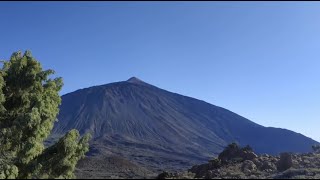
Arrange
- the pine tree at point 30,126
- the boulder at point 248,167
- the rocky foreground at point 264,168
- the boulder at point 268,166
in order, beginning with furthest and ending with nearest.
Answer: the boulder at point 268,166
the boulder at point 248,167
the rocky foreground at point 264,168
the pine tree at point 30,126

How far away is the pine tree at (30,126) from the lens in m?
18.8

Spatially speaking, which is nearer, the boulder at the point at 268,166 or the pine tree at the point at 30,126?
the pine tree at the point at 30,126

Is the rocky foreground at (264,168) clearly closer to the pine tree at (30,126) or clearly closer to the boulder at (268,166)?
the boulder at (268,166)

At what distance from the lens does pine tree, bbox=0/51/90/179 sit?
18.8 m

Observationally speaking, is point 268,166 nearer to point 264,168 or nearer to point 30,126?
point 264,168

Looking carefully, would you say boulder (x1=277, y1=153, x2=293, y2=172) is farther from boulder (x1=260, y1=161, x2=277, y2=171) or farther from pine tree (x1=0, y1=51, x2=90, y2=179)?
pine tree (x1=0, y1=51, x2=90, y2=179)

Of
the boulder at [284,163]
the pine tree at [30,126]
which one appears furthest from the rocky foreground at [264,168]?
the pine tree at [30,126]

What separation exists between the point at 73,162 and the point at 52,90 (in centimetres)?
574

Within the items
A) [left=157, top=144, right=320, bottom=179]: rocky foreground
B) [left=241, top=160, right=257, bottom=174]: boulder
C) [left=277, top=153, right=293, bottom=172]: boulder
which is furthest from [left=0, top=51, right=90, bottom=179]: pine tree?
[left=277, top=153, right=293, bottom=172]: boulder

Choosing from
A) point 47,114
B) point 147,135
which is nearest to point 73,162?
point 47,114

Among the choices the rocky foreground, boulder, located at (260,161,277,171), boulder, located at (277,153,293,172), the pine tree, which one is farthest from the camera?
boulder, located at (277,153,293,172)

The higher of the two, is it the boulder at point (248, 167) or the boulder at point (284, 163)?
the boulder at point (284, 163)

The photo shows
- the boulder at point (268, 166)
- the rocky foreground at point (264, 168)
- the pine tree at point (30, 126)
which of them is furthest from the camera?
the boulder at point (268, 166)

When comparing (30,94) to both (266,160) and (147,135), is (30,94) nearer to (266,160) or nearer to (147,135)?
(266,160)
